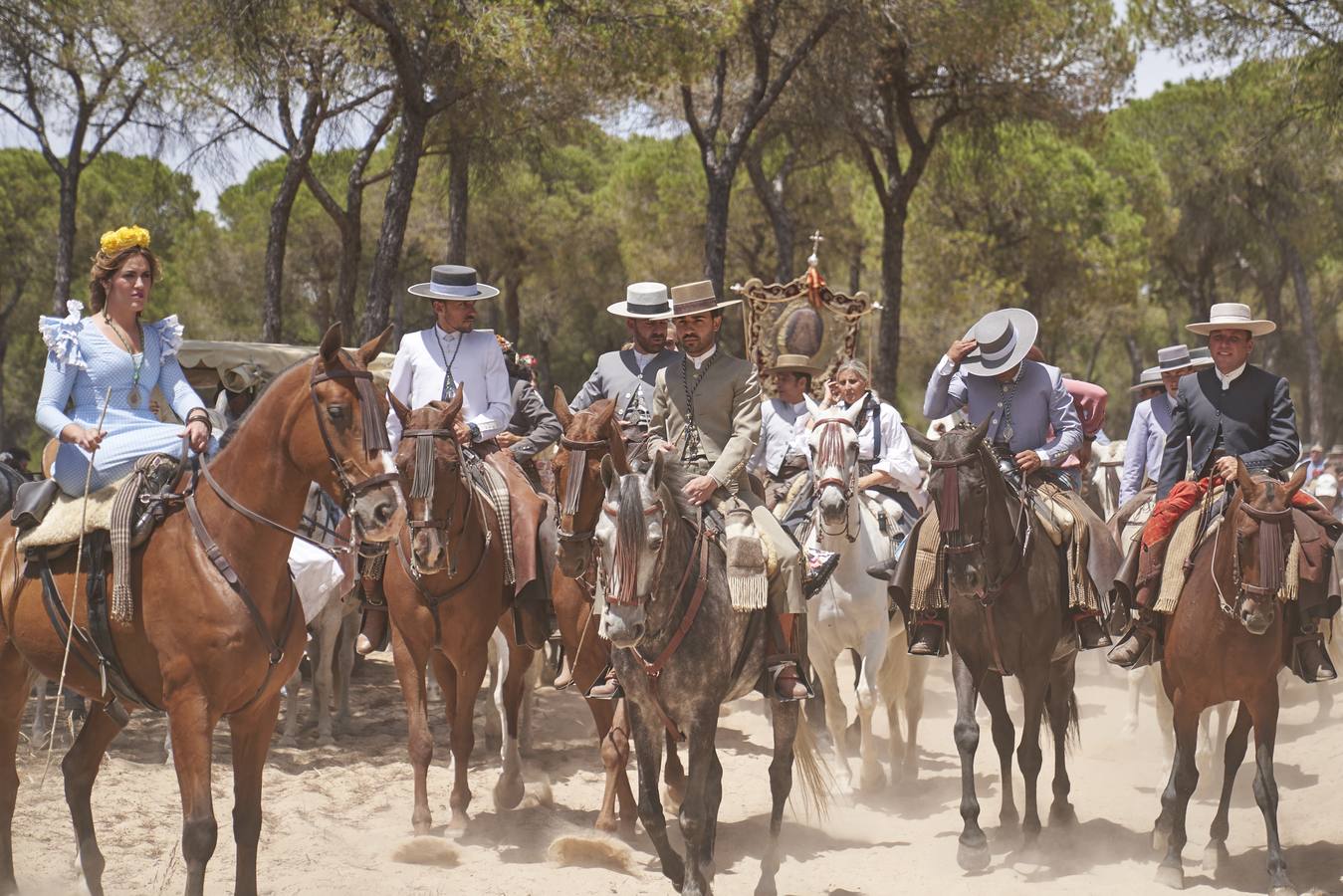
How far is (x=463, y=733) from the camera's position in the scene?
27.9 feet

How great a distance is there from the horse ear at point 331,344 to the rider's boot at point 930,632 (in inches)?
174

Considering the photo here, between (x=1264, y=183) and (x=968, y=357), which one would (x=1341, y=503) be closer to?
(x=968, y=357)

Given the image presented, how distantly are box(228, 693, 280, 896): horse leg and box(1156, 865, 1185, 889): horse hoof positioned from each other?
15.9 ft

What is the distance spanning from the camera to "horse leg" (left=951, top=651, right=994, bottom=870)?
7918mm

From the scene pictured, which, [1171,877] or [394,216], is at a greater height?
[394,216]

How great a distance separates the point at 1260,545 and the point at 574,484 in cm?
360

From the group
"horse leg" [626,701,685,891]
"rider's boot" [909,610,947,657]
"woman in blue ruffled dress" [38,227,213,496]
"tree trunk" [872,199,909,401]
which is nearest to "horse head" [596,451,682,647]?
"horse leg" [626,701,685,891]

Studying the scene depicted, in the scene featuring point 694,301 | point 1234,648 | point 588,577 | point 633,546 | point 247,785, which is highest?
point 694,301

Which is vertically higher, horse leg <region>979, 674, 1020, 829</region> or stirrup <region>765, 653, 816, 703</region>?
stirrup <region>765, 653, 816, 703</region>

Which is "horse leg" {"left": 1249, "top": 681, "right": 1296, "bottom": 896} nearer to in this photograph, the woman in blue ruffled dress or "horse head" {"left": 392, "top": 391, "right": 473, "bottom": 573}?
"horse head" {"left": 392, "top": 391, "right": 473, "bottom": 573}

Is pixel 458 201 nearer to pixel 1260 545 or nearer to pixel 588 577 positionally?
pixel 588 577

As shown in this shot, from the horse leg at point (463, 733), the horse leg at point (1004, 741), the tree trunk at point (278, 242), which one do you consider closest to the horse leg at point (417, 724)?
the horse leg at point (463, 733)

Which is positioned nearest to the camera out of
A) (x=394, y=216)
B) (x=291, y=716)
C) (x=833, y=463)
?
(x=833, y=463)

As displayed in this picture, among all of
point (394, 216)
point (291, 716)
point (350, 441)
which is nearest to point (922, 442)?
point (350, 441)
